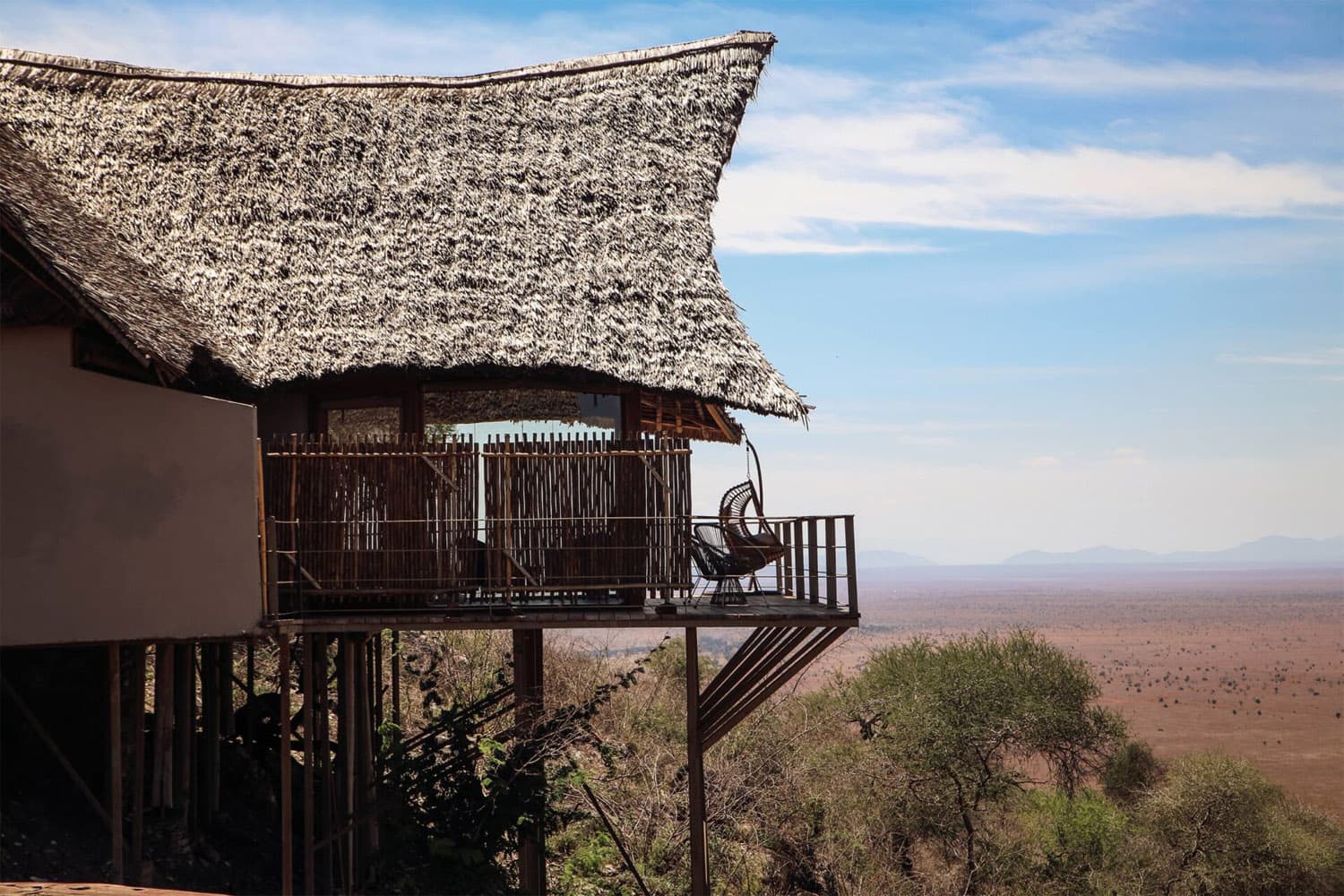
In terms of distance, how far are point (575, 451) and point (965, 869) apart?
14.4m

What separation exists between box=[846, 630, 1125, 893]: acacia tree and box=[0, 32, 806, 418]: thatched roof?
13162 millimetres

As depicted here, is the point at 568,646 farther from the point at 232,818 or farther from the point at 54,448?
the point at 54,448

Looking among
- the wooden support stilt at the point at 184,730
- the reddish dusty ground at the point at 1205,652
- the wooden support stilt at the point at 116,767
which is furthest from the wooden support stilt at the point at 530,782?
the reddish dusty ground at the point at 1205,652

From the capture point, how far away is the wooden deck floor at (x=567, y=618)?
10703 mm

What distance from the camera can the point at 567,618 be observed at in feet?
35.3

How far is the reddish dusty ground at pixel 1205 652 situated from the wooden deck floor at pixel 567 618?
34567mm

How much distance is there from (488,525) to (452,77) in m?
5.98

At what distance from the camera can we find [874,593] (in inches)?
7623

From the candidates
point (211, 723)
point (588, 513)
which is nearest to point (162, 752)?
point (211, 723)

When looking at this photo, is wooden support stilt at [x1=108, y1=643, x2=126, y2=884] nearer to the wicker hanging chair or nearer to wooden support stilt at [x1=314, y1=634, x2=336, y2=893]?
wooden support stilt at [x1=314, y1=634, x2=336, y2=893]

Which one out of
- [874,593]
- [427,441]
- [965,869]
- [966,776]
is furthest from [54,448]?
[874,593]

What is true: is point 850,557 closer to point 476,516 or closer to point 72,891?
point 476,516

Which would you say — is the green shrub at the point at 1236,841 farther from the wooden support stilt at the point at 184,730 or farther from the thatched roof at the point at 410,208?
the wooden support stilt at the point at 184,730

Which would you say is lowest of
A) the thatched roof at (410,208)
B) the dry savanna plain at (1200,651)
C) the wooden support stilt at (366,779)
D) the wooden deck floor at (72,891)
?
the dry savanna plain at (1200,651)
